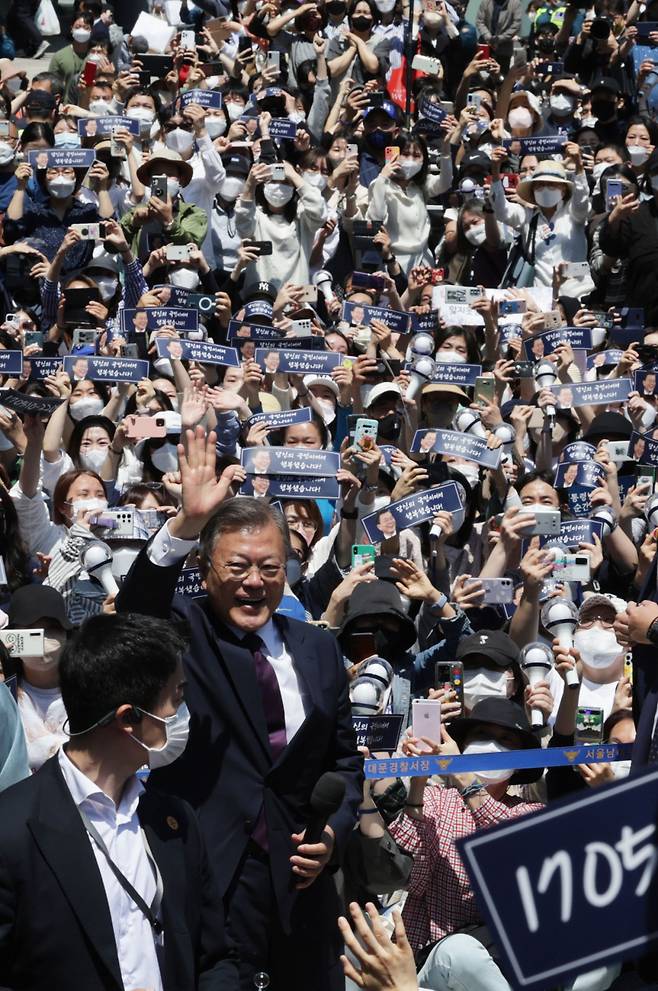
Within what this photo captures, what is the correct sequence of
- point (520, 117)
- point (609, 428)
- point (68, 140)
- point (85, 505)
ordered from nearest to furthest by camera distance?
point (85, 505), point (609, 428), point (68, 140), point (520, 117)

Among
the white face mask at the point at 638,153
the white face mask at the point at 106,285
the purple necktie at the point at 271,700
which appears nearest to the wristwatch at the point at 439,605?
the purple necktie at the point at 271,700

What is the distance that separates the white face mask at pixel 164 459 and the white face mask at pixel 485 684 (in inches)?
89.0

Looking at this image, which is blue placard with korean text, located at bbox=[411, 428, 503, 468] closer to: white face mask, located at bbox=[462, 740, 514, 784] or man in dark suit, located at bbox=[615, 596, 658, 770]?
white face mask, located at bbox=[462, 740, 514, 784]

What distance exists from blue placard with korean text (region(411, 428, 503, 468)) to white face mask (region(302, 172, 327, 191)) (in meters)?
4.63

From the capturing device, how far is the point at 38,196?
1194 cm

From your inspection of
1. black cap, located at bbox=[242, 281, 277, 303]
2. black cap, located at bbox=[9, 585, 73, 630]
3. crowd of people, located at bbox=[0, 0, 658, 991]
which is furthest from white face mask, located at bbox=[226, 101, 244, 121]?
black cap, located at bbox=[9, 585, 73, 630]

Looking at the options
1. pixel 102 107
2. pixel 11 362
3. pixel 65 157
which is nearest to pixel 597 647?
pixel 11 362

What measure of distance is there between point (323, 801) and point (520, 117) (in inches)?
446

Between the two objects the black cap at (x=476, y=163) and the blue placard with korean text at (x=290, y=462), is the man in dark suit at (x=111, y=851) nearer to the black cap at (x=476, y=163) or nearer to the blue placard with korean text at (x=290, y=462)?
the blue placard with korean text at (x=290, y=462)

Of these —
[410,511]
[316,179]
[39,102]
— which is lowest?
[410,511]

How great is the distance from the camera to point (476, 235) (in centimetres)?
1230

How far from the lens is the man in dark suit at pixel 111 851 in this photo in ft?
10.1

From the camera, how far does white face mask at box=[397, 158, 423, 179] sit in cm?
1243

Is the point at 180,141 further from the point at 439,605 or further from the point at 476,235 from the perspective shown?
the point at 439,605
